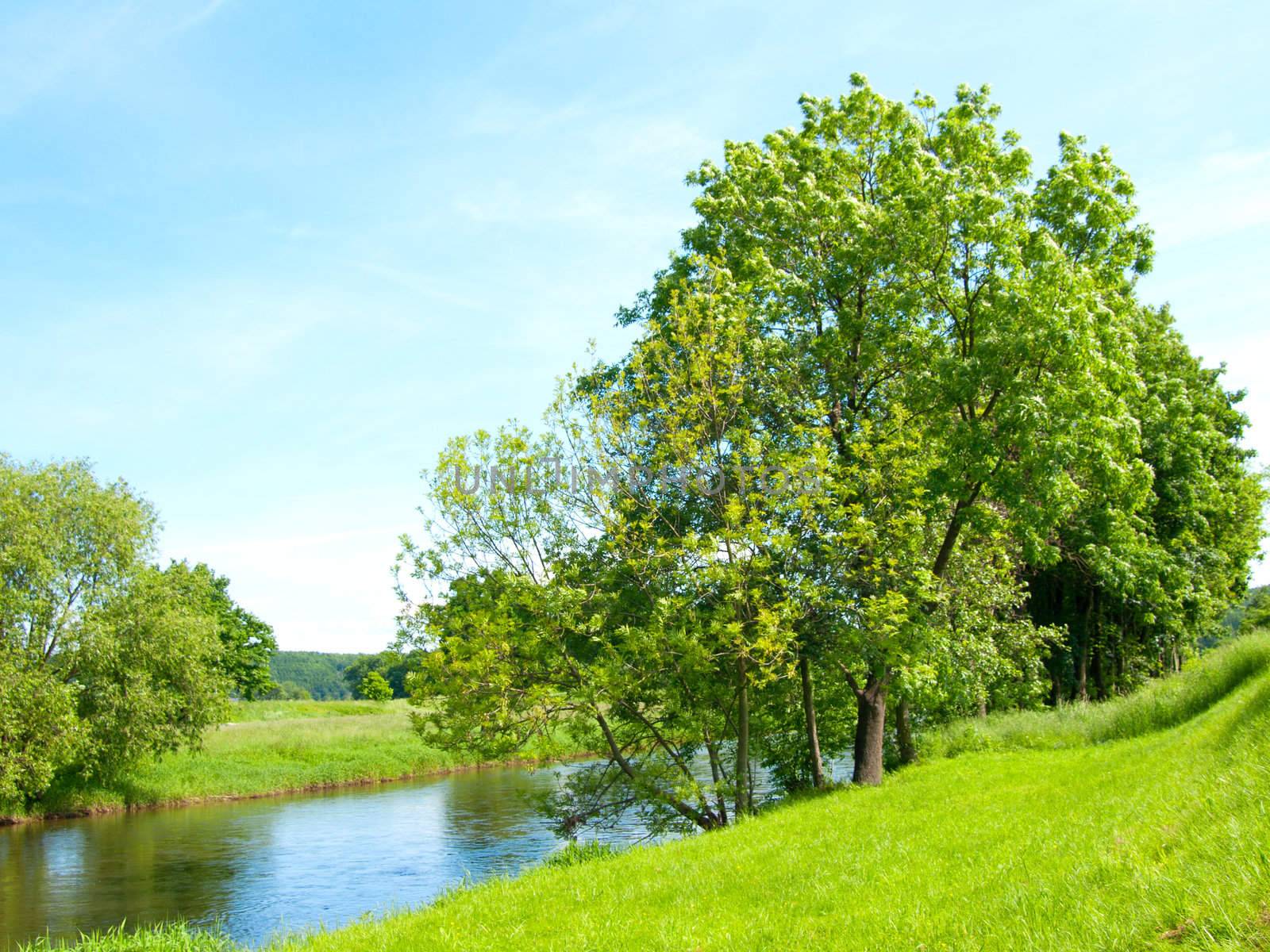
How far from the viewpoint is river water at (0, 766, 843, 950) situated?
65.0 ft

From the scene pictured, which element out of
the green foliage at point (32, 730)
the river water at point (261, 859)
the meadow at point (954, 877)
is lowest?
the river water at point (261, 859)

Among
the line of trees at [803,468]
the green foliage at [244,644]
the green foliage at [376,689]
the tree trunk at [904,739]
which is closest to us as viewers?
the line of trees at [803,468]

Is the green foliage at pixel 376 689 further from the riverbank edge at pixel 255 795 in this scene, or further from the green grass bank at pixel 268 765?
the riverbank edge at pixel 255 795

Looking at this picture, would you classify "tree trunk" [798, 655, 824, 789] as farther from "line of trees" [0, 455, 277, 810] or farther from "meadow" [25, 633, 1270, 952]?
"line of trees" [0, 455, 277, 810]

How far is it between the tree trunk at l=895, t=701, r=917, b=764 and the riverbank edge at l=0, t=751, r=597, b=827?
8.61 meters

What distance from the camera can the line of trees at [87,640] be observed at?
1275 inches

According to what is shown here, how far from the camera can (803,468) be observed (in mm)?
17672

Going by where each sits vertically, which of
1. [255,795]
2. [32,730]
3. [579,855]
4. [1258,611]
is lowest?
[255,795]

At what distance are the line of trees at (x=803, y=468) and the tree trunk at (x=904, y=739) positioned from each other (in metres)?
2.39

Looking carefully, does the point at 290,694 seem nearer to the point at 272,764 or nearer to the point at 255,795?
the point at 272,764

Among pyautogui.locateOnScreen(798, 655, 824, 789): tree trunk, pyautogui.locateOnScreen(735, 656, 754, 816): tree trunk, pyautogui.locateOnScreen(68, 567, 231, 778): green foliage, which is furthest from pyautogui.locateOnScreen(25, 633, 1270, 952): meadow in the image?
pyautogui.locateOnScreen(68, 567, 231, 778): green foliage

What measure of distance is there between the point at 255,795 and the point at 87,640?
391 inches

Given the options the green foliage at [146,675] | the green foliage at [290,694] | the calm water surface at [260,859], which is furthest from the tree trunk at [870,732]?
the green foliage at [290,694]

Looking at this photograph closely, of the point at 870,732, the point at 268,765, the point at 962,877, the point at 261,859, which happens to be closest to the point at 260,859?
the point at 261,859
